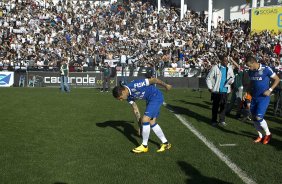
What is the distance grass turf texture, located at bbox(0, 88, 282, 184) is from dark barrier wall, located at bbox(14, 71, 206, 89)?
1270 cm

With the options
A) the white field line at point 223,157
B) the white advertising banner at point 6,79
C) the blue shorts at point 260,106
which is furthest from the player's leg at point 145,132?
the white advertising banner at point 6,79

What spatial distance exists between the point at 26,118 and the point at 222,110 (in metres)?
6.04

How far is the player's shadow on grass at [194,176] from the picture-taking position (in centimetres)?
641

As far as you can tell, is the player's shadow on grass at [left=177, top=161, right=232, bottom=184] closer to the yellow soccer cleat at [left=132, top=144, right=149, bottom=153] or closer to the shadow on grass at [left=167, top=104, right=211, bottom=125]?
the yellow soccer cleat at [left=132, top=144, right=149, bottom=153]

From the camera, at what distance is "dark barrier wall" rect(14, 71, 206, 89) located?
26659 millimetres

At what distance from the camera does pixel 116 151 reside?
27.6 feet

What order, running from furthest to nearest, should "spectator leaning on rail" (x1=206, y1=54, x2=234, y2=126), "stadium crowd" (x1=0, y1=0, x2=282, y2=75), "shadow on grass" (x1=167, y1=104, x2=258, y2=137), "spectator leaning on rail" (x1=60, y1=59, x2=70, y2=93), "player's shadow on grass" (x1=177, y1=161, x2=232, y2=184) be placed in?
"stadium crowd" (x1=0, y1=0, x2=282, y2=75) → "spectator leaning on rail" (x1=60, y1=59, x2=70, y2=93) → "spectator leaning on rail" (x1=206, y1=54, x2=234, y2=126) → "shadow on grass" (x1=167, y1=104, x2=258, y2=137) → "player's shadow on grass" (x1=177, y1=161, x2=232, y2=184)

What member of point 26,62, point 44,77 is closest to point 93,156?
point 44,77

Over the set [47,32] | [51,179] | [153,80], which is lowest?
[51,179]

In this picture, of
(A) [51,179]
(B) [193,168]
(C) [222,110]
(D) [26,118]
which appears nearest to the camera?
(A) [51,179]

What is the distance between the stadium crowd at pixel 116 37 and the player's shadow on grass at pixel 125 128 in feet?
52.9

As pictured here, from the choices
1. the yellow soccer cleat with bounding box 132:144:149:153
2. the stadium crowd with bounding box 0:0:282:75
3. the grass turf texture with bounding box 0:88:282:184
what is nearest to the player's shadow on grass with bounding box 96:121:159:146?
the grass turf texture with bounding box 0:88:282:184

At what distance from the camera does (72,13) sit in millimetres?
36594

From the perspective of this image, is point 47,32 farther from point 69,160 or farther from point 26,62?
point 69,160
